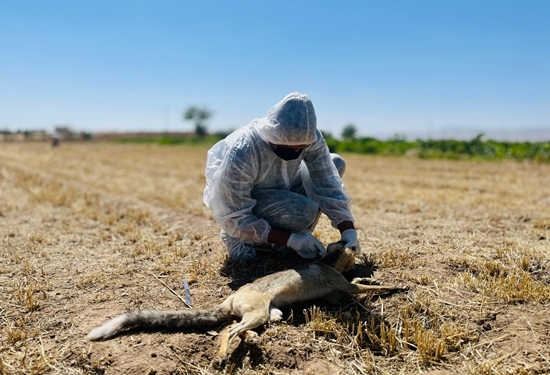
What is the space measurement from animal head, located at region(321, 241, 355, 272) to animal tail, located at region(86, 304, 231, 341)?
1.02m

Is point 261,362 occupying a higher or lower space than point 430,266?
lower

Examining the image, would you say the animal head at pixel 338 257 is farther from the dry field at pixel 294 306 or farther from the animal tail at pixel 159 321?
the animal tail at pixel 159 321

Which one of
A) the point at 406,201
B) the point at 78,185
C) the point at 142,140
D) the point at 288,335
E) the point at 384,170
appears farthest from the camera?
the point at 142,140

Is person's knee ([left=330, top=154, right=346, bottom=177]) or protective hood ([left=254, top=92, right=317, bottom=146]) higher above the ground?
protective hood ([left=254, top=92, right=317, bottom=146])

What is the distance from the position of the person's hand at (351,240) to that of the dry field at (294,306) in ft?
0.85

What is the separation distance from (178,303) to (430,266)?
2.29 meters

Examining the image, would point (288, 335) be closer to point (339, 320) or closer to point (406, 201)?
point (339, 320)

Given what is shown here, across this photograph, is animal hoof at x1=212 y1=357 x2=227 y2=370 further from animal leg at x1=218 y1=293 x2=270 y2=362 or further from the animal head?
the animal head

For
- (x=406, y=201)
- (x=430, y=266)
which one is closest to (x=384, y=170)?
(x=406, y=201)

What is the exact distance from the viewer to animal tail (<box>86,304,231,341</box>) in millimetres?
3150

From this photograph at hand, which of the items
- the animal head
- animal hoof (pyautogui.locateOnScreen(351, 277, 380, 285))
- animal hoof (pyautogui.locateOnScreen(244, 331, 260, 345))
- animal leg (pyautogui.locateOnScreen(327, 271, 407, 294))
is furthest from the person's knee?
animal hoof (pyautogui.locateOnScreen(244, 331, 260, 345))

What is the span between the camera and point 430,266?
14.3 feet

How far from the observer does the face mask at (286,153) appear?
396 centimetres

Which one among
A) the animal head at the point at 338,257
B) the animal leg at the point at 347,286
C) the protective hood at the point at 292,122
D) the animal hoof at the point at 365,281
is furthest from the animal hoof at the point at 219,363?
the protective hood at the point at 292,122
